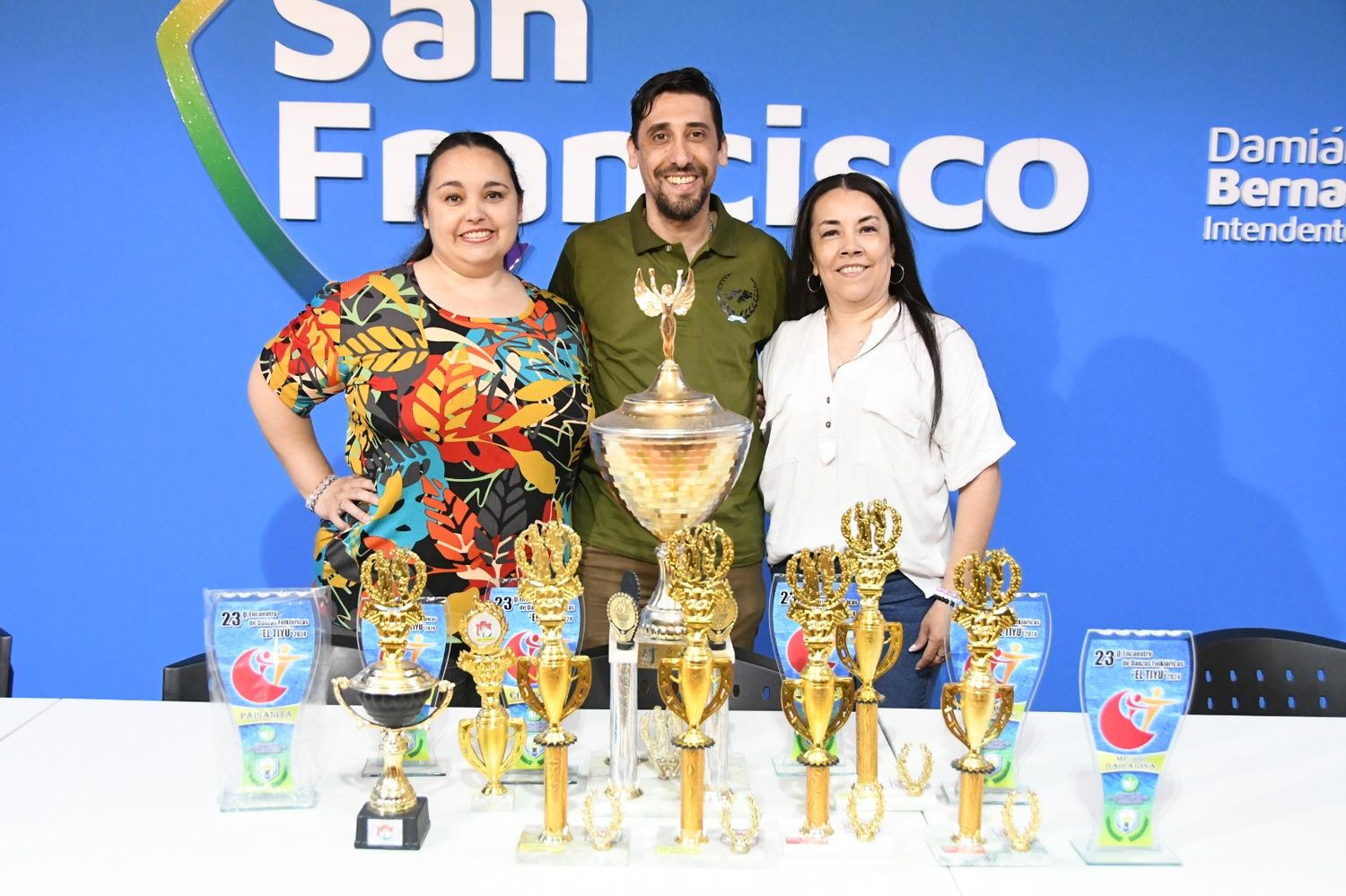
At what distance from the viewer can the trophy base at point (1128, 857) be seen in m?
1.23

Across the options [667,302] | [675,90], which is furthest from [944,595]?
[675,90]

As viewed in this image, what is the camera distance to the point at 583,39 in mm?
3115

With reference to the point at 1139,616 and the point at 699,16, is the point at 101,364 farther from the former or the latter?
the point at 1139,616

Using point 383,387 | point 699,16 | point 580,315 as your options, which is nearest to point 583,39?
point 699,16

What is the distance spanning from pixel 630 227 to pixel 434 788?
1.36m

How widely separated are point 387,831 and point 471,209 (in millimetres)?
1244

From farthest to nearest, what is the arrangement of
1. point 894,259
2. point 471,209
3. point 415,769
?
point 894,259, point 471,209, point 415,769

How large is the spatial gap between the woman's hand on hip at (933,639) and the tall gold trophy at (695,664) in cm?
84

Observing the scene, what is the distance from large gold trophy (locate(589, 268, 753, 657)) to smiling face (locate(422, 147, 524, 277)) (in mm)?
864

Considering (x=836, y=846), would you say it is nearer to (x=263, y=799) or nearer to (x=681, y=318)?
(x=263, y=799)

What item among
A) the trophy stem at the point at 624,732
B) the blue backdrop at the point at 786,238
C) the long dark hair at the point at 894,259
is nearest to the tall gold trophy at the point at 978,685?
the trophy stem at the point at 624,732

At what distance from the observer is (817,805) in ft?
4.18

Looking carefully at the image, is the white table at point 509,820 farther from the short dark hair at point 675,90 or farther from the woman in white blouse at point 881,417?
the short dark hair at point 675,90

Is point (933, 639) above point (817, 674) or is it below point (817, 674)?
below
